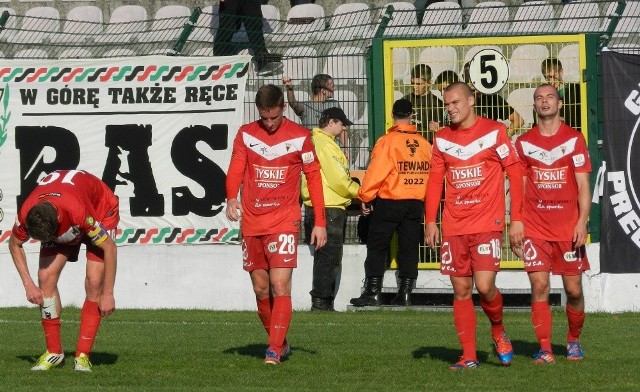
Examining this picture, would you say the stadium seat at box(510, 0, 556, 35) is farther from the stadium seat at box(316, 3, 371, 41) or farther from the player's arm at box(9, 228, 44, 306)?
the player's arm at box(9, 228, 44, 306)

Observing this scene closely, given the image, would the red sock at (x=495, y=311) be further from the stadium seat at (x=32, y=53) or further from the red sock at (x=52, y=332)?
the stadium seat at (x=32, y=53)

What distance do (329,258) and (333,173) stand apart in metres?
0.99

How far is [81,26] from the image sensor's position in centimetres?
2102

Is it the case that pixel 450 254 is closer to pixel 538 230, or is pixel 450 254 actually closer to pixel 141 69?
pixel 538 230

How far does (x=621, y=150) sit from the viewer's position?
15695 mm

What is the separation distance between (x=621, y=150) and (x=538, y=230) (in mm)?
5333

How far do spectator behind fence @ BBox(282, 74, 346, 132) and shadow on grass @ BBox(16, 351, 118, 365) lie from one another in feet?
18.7

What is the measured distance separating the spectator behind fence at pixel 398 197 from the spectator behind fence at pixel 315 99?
1086 mm

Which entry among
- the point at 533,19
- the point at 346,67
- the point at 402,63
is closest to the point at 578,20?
the point at 533,19

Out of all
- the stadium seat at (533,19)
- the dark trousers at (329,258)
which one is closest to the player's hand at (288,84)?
the dark trousers at (329,258)

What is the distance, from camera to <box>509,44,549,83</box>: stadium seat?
15977 millimetres

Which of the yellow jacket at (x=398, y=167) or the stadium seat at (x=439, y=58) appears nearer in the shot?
the yellow jacket at (x=398, y=167)

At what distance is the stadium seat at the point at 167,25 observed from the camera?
62.8 feet

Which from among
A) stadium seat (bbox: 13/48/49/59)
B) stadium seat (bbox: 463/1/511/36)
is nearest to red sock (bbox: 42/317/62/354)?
stadium seat (bbox: 463/1/511/36)
